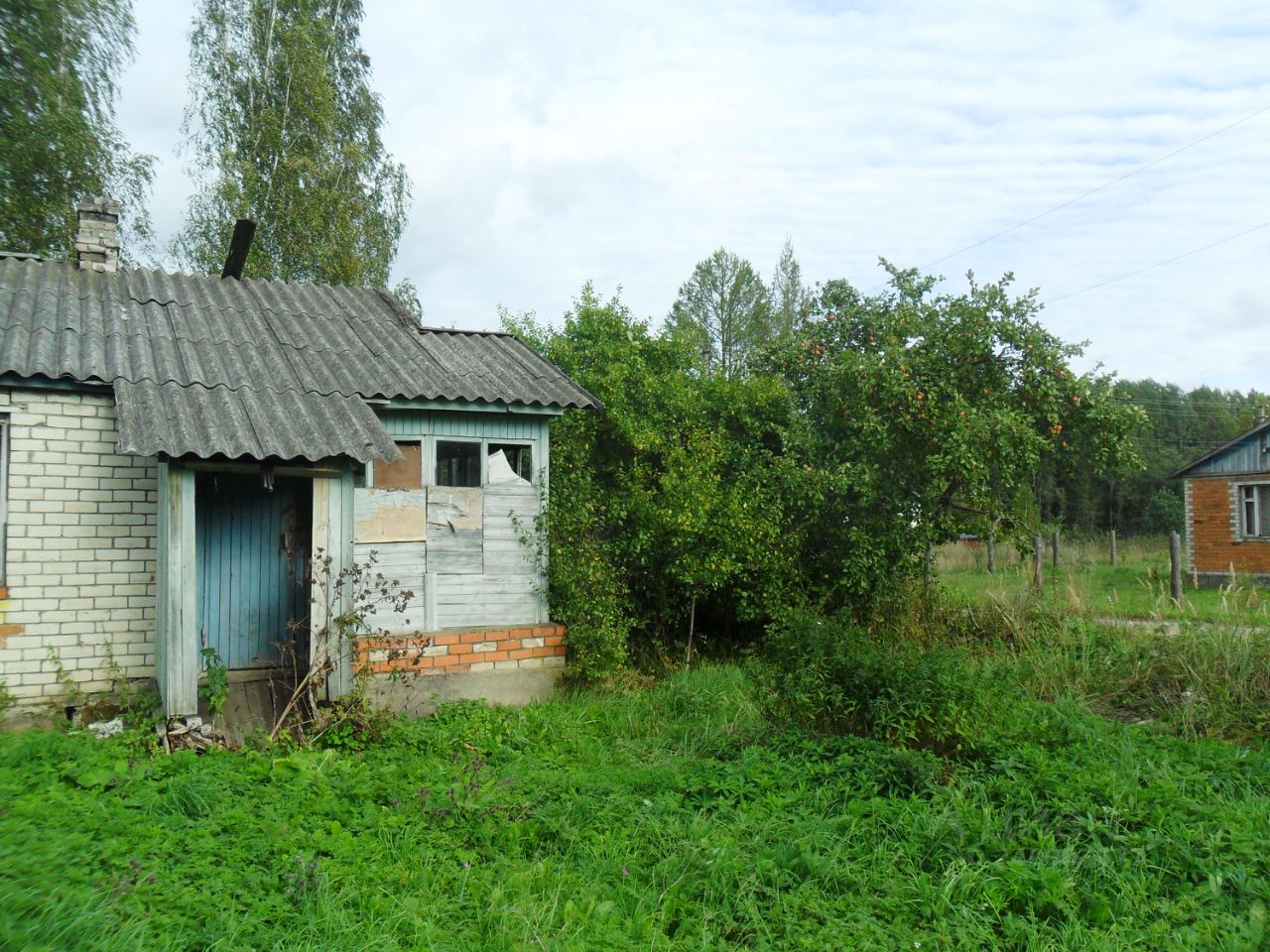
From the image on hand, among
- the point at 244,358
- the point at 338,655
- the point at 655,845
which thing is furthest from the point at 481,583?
the point at 655,845

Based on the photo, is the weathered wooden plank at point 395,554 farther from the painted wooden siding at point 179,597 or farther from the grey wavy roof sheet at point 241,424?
the painted wooden siding at point 179,597

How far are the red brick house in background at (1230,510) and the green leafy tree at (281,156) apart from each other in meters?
20.6

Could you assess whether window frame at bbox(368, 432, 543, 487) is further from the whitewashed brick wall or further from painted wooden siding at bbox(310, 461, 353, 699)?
the whitewashed brick wall

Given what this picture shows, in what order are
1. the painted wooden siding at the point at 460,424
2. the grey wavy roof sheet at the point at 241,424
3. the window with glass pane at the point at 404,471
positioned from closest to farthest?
the grey wavy roof sheet at the point at 241,424 < the window with glass pane at the point at 404,471 < the painted wooden siding at the point at 460,424

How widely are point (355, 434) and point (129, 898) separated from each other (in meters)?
4.23

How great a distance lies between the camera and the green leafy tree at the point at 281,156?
712 inches

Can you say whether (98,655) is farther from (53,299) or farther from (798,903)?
(798,903)

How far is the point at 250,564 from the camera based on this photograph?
27.8 ft

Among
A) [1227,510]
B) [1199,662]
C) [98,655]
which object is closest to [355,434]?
[98,655]

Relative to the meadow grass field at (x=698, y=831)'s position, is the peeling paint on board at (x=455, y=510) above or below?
above

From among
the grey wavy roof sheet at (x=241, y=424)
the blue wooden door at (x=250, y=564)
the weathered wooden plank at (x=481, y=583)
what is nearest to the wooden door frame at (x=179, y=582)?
the grey wavy roof sheet at (x=241, y=424)

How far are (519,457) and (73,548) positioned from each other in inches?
157

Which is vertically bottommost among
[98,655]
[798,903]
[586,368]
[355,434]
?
[798,903]

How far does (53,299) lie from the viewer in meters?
8.41
